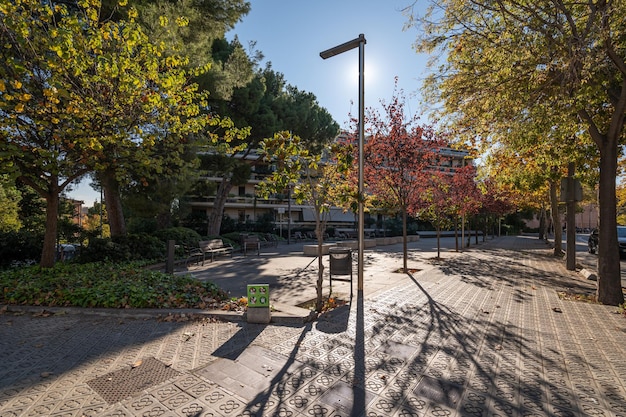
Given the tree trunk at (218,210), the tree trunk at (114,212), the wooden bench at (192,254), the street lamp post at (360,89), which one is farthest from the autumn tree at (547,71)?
the tree trunk at (218,210)

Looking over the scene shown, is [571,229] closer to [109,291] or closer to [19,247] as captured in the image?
[109,291]

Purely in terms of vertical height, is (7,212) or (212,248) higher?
(7,212)

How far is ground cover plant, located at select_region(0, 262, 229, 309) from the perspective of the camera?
595 cm

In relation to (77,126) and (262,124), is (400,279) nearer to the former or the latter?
(77,126)

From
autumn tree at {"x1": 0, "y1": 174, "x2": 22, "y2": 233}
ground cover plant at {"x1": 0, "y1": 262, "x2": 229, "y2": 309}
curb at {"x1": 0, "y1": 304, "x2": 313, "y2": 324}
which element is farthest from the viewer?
autumn tree at {"x1": 0, "y1": 174, "x2": 22, "y2": 233}

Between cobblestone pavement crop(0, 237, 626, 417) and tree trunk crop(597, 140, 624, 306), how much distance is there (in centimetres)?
46

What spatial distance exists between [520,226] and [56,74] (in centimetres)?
5479

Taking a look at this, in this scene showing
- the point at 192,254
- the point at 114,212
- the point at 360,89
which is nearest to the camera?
the point at 360,89

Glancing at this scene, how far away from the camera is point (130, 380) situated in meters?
3.35

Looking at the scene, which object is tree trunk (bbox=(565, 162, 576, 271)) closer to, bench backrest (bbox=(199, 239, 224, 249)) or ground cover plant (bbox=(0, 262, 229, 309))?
ground cover plant (bbox=(0, 262, 229, 309))

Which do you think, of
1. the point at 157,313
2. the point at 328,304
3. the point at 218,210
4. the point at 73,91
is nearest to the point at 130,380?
the point at 157,313

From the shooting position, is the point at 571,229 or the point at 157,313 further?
the point at 571,229

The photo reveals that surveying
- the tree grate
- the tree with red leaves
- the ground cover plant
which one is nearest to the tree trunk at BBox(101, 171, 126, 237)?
the ground cover plant

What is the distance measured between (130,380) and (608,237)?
8.41 m
